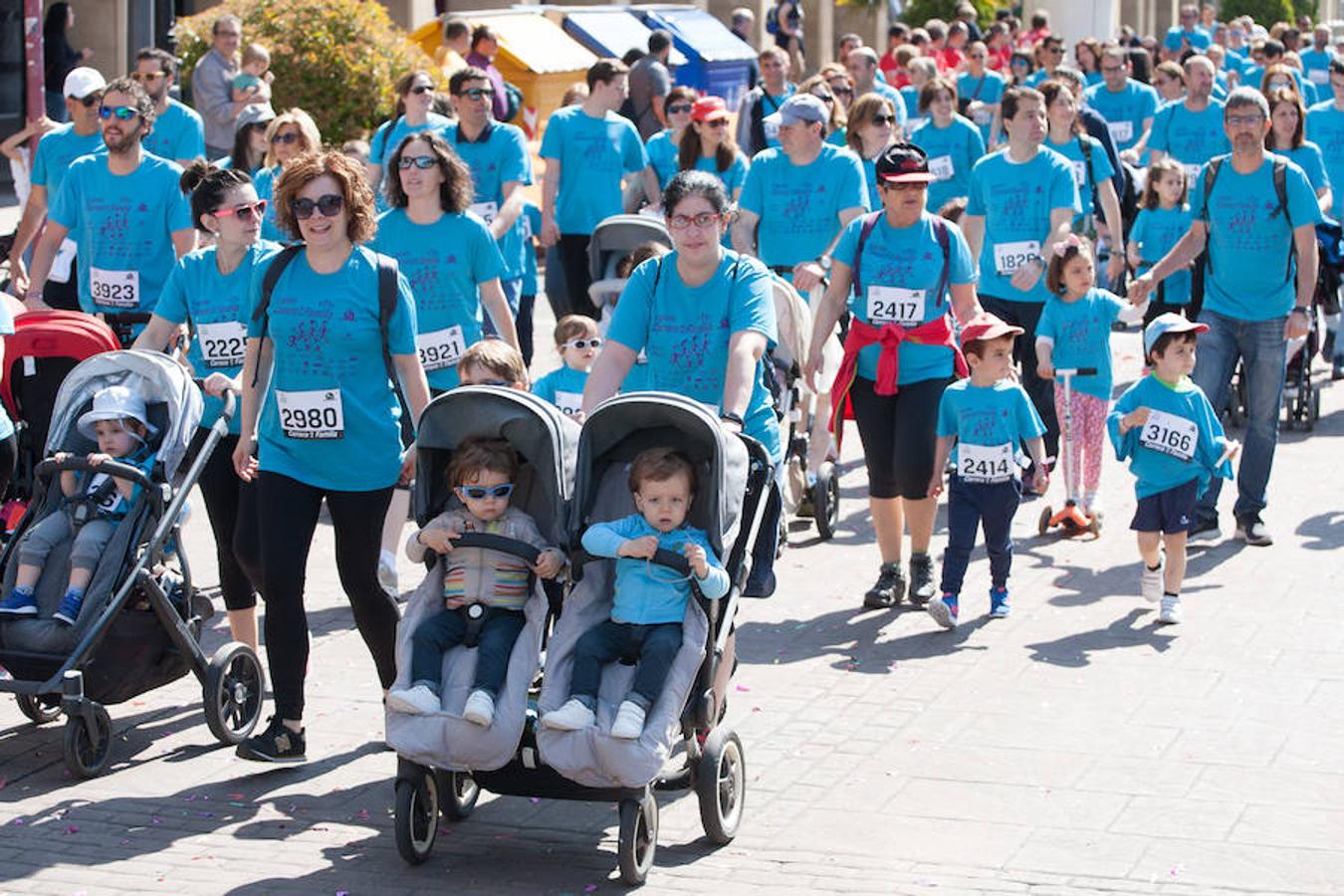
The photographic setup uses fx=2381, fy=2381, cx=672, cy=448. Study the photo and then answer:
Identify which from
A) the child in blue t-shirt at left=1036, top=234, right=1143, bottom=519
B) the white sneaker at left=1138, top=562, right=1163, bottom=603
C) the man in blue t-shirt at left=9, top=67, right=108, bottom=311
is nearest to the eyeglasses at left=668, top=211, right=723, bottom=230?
the white sneaker at left=1138, top=562, right=1163, bottom=603

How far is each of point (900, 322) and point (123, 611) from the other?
10.8 feet

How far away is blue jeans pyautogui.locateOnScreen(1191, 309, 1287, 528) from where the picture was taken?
10938 millimetres

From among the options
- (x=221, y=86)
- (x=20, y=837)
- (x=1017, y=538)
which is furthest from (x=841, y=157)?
(x=221, y=86)

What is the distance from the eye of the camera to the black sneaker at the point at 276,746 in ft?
23.9

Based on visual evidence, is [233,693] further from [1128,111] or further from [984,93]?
[984,93]

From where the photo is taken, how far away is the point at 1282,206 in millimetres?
10828

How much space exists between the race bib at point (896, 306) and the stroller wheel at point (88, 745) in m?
3.43

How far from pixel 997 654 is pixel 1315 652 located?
1174 mm

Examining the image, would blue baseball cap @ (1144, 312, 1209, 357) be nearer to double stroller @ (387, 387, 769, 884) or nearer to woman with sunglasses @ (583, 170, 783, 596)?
woman with sunglasses @ (583, 170, 783, 596)

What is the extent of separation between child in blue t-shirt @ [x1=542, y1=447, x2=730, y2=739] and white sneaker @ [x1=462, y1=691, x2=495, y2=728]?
0.18 meters

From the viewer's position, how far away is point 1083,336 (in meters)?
11.2

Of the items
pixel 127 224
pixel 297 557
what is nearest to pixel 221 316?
pixel 297 557

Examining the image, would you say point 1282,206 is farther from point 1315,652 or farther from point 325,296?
point 325,296

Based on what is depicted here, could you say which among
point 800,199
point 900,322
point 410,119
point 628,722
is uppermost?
point 410,119
